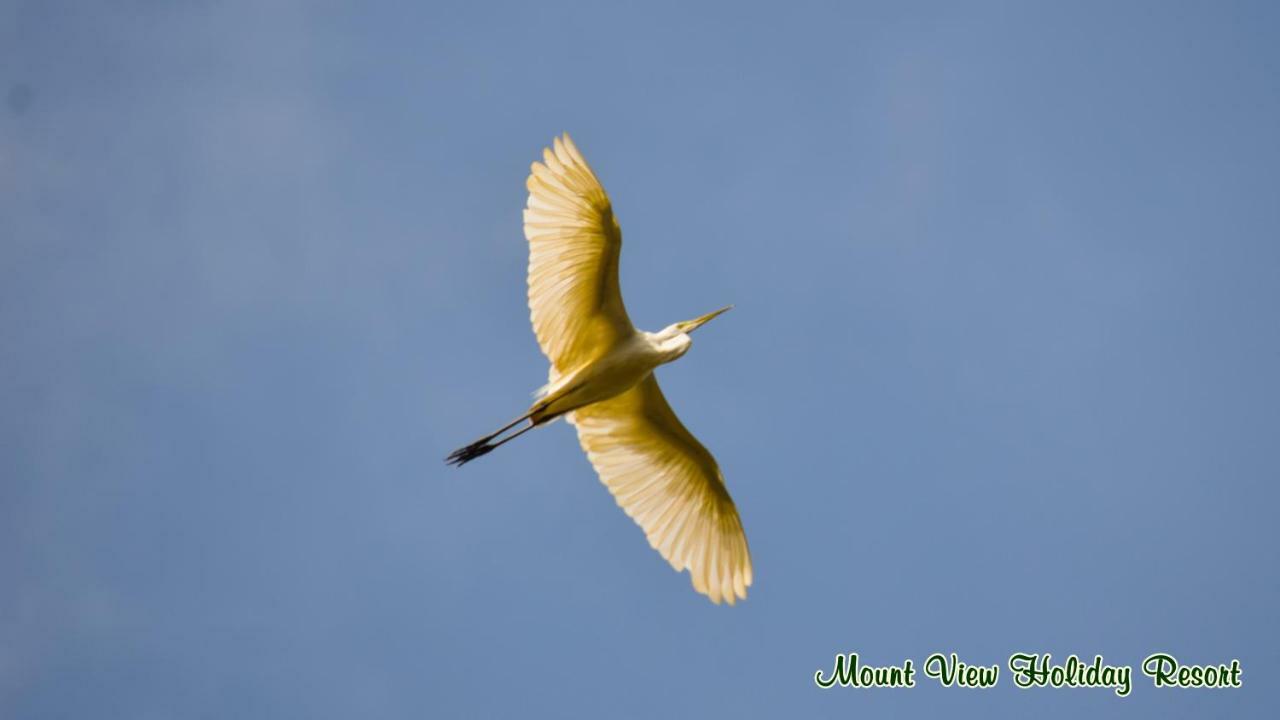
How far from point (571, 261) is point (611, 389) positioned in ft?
3.87

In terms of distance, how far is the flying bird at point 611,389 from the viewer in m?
9.46

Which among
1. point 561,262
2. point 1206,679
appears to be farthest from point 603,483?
point 1206,679

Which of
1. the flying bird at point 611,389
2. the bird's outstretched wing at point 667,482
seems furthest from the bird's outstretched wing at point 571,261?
the bird's outstretched wing at point 667,482

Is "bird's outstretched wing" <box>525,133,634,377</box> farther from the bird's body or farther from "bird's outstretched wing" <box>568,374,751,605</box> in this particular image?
"bird's outstretched wing" <box>568,374,751,605</box>

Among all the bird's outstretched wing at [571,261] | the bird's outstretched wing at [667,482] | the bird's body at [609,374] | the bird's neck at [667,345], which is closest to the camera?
the bird's outstretched wing at [571,261]

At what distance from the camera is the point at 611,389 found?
33.5 ft

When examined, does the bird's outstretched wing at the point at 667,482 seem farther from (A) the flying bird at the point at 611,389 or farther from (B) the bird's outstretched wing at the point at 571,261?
(B) the bird's outstretched wing at the point at 571,261

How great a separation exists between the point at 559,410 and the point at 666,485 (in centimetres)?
A: 132

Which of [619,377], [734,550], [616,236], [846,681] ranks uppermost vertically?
[616,236]

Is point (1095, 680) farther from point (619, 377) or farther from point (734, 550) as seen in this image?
point (619, 377)

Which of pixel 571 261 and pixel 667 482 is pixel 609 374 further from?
pixel 667 482

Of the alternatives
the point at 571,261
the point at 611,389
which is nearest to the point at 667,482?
the point at 611,389

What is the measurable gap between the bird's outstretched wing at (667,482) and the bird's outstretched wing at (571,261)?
795 millimetres

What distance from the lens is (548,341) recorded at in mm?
10109
